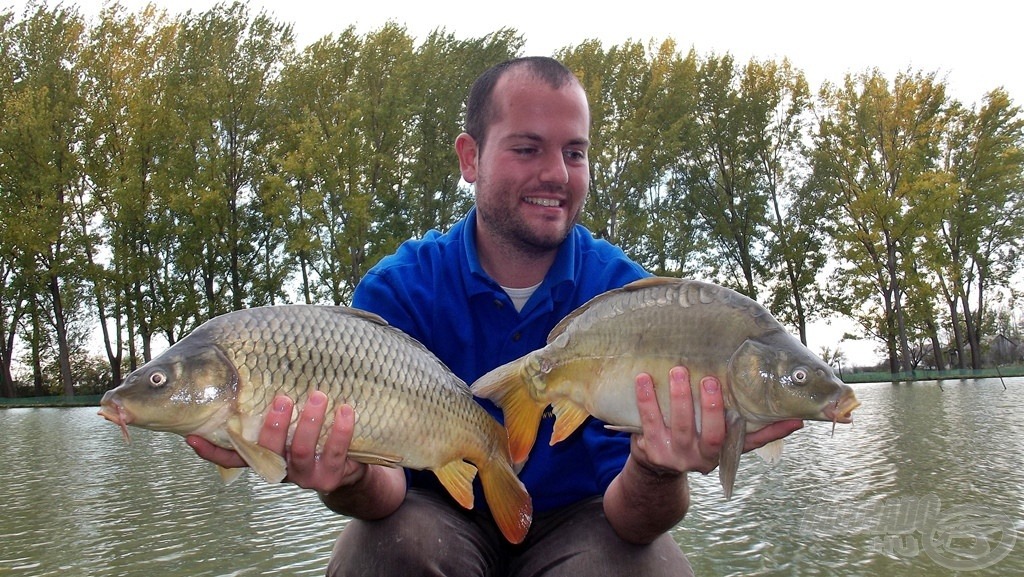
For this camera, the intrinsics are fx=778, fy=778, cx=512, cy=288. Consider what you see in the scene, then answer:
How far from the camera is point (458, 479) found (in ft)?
6.31

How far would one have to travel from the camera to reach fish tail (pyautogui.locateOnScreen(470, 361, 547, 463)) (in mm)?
1923

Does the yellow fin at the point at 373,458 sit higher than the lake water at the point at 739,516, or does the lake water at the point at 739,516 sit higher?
the yellow fin at the point at 373,458

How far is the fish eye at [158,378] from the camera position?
1.69 meters

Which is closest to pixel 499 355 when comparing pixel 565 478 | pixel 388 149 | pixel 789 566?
pixel 565 478

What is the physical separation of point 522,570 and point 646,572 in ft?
1.12

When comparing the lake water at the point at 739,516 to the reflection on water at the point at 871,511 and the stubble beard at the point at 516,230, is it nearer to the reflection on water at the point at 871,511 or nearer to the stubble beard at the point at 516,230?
the reflection on water at the point at 871,511

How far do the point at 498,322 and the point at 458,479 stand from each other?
1.94ft

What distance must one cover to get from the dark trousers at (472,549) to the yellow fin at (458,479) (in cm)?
14

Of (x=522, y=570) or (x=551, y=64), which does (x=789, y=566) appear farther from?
(x=551, y=64)

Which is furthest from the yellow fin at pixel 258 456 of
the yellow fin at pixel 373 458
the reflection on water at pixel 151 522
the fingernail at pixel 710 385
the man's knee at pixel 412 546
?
the reflection on water at pixel 151 522

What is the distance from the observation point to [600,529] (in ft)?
6.60

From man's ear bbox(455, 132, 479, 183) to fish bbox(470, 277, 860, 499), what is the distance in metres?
0.89

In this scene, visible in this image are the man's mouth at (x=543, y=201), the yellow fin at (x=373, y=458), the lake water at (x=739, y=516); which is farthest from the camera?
the lake water at (x=739, y=516)

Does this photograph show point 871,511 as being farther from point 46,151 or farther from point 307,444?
point 46,151
